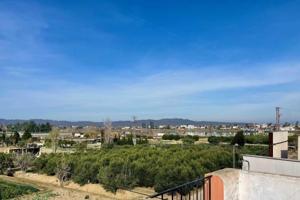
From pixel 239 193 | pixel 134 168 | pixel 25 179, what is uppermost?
pixel 239 193

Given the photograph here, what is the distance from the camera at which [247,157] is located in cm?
649

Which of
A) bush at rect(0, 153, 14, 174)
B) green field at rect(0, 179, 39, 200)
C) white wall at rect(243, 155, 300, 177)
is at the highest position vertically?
white wall at rect(243, 155, 300, 177)

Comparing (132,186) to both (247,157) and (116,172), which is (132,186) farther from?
(247,157)

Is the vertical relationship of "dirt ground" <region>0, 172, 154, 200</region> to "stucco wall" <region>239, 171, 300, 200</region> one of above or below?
below

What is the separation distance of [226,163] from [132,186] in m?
6.01

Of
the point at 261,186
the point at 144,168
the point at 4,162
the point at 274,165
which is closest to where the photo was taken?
the point at 261,186

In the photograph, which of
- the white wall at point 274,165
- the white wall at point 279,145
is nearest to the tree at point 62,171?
the white wall at point 279,145

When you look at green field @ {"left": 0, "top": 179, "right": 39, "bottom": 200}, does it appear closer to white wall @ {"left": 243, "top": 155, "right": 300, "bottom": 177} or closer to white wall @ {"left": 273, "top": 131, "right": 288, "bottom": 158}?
white wall @ {"left": 273, "top": 131, "right": 288, "bottom": 158}

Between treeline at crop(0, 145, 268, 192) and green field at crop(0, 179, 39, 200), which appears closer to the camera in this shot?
treeline at crop(0, 145, 268, 192)

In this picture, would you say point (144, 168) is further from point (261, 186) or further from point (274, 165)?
point (261, 186)

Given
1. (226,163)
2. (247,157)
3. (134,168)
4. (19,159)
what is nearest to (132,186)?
(134,168)

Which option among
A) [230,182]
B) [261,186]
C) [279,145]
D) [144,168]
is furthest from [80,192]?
[230,182]

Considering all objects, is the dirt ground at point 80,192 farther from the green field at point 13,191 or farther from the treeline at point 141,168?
the green field at point 13,191

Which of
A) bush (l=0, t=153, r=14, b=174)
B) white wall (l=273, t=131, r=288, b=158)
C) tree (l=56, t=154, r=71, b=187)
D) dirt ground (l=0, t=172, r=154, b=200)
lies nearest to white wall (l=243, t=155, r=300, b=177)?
white wall (l=273, t=131, r=288, b=158)
